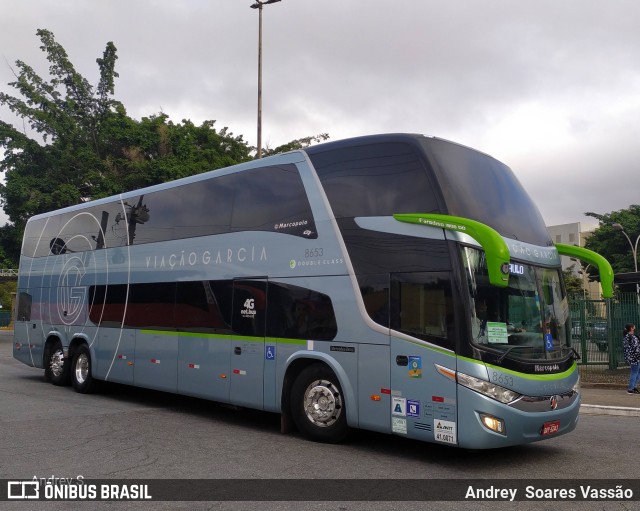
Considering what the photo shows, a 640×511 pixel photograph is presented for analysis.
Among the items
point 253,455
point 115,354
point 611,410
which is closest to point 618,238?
point 611,410

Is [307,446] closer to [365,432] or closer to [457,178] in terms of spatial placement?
[365,432]

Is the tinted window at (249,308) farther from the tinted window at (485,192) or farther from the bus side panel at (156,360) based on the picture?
the tinted window at (485,192)

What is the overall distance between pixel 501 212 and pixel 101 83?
3642cm

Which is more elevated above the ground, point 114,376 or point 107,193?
point 107,193

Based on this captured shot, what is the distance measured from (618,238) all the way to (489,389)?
53.3 meters

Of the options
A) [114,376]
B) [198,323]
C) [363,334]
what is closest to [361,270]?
[363,334]

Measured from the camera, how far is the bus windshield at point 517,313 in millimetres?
7086

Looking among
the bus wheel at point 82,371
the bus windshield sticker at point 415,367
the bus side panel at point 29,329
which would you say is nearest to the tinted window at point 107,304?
the bus wheel at point 82,371

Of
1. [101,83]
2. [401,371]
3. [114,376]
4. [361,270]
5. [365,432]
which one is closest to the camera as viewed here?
[401,371]

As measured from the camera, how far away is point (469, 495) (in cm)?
611

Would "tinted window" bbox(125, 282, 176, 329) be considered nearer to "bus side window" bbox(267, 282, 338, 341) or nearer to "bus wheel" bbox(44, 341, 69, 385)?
"bus side window" bbox(267, 282, 338, 341)

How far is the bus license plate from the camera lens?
7199 millimetres

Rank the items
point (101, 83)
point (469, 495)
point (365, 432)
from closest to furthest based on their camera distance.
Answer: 1. point (469, 495)
2. point (365, 432)
3. point (101, 83)

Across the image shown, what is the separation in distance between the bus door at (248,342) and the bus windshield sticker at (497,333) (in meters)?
3.60
